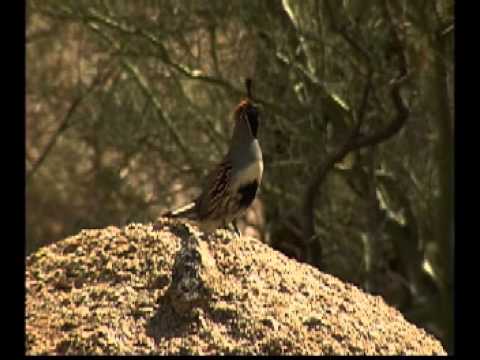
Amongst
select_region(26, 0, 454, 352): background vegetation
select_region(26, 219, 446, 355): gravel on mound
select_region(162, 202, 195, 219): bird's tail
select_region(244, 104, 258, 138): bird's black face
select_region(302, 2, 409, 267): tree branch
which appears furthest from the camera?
select_region(26, 0, 454, 352): background vegetation

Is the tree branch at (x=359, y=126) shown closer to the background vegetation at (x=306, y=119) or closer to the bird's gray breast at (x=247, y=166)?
the background vegetation at (x=306, y=119)

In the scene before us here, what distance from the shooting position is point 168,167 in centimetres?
1054

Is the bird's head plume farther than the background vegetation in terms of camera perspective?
No

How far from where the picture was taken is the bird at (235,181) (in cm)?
634

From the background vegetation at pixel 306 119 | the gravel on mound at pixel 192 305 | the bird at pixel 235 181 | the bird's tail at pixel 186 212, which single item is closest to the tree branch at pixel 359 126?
the background vegetation at pixel 306 119

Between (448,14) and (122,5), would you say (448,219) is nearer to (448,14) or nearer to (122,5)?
(448,14)

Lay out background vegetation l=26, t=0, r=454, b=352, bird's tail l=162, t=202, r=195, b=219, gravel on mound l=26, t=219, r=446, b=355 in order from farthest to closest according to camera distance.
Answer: background vegetation l=26, t=0, r=454, b=352 < bird's tail l=162, t=202, r=195, b=219 < gravel on mound l=26, t=219, r=446, b=355

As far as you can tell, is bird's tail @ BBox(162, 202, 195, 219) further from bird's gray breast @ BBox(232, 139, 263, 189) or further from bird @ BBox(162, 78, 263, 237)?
bird's gray breast @ BBox(232, 139, 263, 189)

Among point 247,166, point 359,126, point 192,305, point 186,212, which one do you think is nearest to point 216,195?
point 186,212

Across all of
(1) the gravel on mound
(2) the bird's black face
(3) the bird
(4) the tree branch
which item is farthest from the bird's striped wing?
(4) the tree branch

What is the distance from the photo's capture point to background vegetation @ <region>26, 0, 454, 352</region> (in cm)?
873

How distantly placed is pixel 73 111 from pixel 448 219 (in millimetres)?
3895

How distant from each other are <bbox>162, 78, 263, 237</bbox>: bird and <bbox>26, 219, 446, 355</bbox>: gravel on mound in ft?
2.38

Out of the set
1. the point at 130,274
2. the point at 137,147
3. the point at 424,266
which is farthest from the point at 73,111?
the point at 130,274
